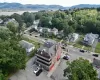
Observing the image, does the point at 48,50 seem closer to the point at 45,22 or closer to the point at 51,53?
the point at 51,53

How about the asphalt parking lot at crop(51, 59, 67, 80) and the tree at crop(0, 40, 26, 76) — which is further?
the asphalt parking lot at crop(51, 59, 67, 80)

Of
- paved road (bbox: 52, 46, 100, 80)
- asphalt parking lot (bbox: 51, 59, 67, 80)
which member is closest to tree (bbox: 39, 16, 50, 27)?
paved road (bbox: 52, 46, 100, 80)

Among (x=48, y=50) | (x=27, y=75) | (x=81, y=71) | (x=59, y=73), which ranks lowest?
Result: (x=59, y=73)

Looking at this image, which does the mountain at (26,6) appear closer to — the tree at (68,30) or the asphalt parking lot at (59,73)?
the tree at (68,30)

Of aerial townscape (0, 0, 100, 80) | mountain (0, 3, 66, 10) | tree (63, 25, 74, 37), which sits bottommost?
aerial townscape (0, 0, 100, 80)

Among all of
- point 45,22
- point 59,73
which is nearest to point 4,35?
point 59,73

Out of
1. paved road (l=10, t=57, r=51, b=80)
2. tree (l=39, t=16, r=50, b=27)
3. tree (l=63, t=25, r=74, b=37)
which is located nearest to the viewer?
Result: paved road (l=10, t=57, r=51, b=80)

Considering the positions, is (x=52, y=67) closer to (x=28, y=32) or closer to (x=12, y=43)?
(x=12, y=43)

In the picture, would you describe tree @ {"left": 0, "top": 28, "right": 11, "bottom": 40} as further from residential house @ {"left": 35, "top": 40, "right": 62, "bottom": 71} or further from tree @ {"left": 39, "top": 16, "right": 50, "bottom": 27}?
tree @ {"left": 39, "top": 16, "right": 50, "bottom": 27}

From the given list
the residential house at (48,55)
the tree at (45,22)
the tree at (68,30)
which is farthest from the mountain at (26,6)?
the residential house at (48,55)
